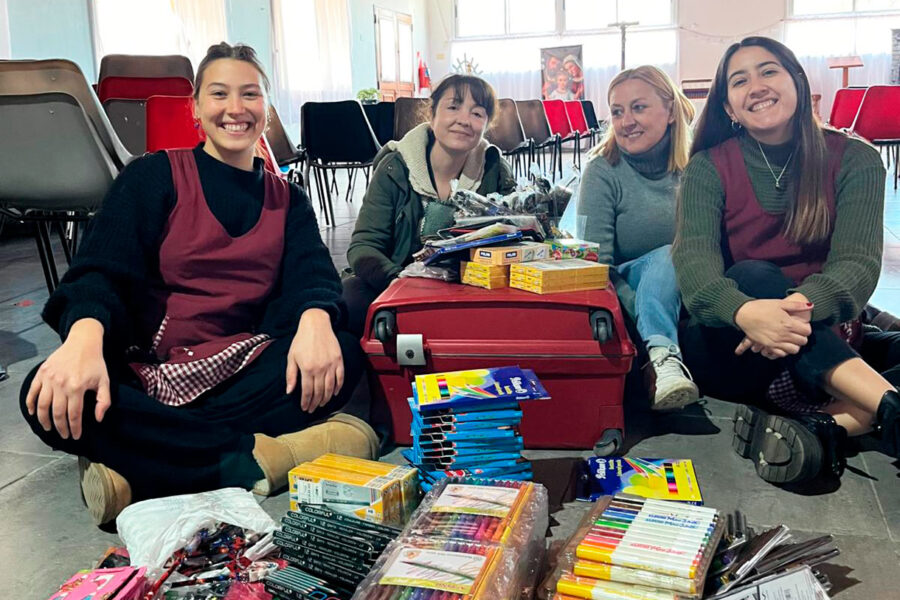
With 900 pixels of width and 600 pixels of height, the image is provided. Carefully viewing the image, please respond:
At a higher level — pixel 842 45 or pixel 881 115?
pixel 842 45

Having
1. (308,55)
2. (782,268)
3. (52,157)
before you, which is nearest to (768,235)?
(782,268)

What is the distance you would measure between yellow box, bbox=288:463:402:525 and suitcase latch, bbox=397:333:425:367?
365mm

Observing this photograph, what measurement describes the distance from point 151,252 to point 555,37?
1363 cm

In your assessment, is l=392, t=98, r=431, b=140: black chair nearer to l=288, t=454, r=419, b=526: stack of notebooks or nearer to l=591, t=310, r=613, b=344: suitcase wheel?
l=591, t=310, r=613, b=344: suitcase wheel

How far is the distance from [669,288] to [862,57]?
13309mm

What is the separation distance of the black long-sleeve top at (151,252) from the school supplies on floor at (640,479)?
0.66m

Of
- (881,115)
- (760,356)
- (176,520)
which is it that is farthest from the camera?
(881,115)

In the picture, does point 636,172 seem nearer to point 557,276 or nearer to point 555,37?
point 557,276

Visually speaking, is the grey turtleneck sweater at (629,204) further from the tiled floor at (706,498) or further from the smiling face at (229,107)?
the smiling face at (229,107)

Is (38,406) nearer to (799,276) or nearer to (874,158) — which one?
(799,276)

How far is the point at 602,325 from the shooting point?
1696mm

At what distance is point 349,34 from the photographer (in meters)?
11.4

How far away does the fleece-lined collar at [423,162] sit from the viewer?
2330 mm

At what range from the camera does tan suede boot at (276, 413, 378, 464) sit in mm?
1693
